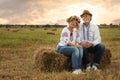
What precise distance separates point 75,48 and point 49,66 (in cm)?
89

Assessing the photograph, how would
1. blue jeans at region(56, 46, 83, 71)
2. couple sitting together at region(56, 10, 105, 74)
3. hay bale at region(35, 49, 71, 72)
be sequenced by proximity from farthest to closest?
hay bale at region(35, 49, 71, 72) < couple sitting together at region(56, 10, 105, 74) < blue jeans at region(56, 46, 83, 71)

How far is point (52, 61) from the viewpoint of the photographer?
10359mm

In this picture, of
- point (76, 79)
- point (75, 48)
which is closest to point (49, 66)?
point (75, 48)

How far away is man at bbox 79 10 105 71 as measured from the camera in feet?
34.2

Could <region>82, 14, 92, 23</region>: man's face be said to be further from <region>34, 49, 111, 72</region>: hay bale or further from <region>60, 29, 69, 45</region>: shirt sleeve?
<region>34, 49, 111, 72</region>: hay bale

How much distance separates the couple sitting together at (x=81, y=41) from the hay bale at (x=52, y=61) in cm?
19

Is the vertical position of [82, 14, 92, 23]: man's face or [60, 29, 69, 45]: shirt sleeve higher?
[82, 14, 92, 23]: man's face

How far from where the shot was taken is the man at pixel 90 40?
10414mm

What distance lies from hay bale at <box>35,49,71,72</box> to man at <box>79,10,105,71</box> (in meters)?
0.57

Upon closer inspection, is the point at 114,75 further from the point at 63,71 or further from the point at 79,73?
the point at 63,71

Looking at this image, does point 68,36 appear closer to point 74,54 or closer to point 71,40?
point 71,40

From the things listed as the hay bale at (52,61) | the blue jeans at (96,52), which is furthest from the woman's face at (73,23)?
the hay bale at (52,61)

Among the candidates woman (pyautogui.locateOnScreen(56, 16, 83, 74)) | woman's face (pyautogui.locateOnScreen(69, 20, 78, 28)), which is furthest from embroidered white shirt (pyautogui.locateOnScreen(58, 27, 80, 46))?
woman's face (pyautogui.locateOnScreen(69, 20, 78, 28))

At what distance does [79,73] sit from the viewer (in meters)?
9.55
